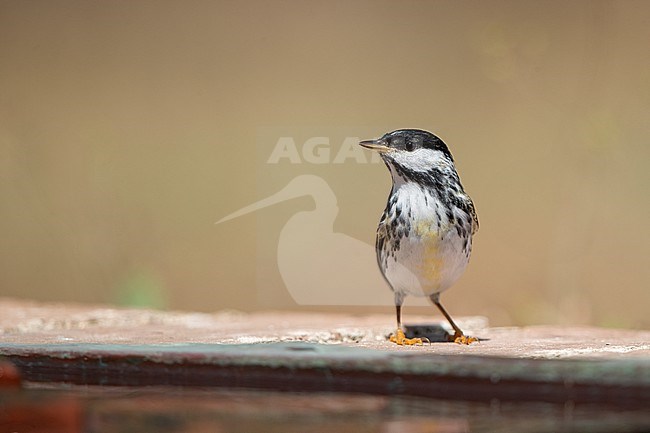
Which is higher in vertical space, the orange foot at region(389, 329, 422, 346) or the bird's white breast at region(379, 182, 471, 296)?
the bird's white breast at region(379, 182, 471, 296)

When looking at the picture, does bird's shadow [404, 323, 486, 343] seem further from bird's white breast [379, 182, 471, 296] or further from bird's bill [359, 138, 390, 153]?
bird's bill [359, 138, 390, 153]

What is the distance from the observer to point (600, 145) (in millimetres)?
4242

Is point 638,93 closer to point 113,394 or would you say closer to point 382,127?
point 382,127

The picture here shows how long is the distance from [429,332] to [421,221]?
578mm

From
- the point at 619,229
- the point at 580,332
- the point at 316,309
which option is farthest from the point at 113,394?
the point at 619,229

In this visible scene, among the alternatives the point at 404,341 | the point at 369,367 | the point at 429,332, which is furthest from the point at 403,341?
the point at 369,367

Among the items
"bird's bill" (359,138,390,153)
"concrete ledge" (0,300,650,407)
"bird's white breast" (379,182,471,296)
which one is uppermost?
"bird's bill" (359,138,390,153)

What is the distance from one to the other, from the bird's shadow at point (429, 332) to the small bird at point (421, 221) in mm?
107

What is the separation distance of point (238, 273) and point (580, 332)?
223 cm

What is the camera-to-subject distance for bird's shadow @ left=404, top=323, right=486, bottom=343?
285cm

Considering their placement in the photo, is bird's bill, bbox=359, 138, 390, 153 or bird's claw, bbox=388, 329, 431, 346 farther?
bird's bill, bbox=359, 138, 390, 153

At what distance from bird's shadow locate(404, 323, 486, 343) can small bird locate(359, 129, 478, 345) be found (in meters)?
0.11

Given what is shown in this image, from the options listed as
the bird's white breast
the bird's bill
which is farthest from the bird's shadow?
the bird's bill

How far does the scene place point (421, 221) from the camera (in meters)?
2.58
